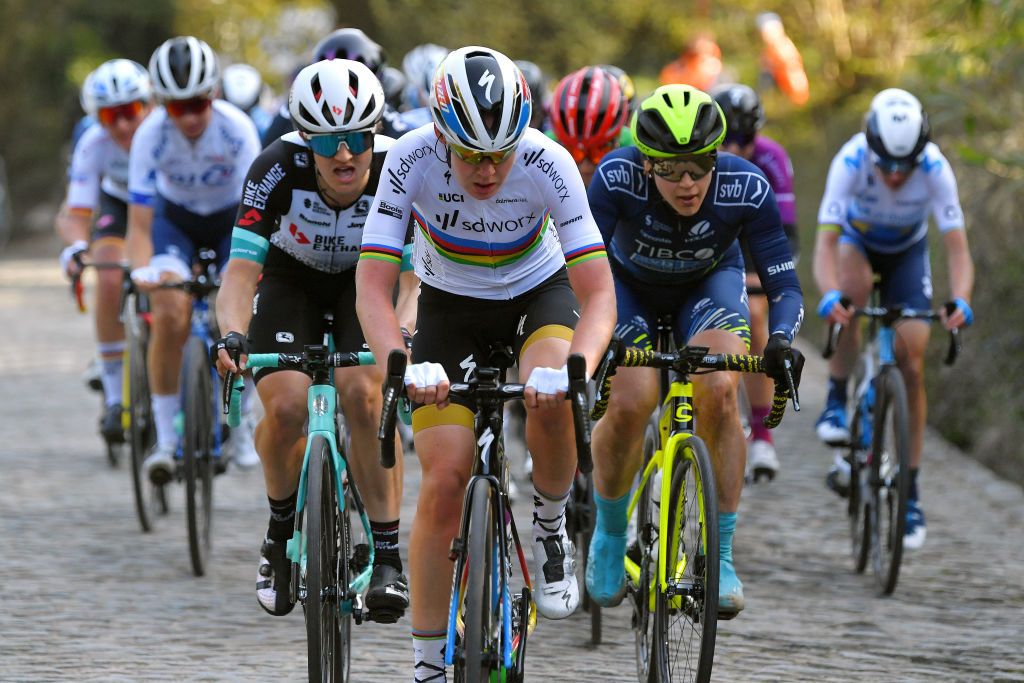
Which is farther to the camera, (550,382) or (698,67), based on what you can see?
(698,67)

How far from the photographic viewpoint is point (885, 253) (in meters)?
8.30

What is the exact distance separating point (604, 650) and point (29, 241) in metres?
28.5

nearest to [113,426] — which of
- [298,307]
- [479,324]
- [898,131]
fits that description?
[298,307]

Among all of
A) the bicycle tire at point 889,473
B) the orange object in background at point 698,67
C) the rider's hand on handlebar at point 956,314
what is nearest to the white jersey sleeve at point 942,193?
the rider's hand on handlebar at point 956,314

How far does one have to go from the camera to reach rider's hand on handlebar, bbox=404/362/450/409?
4355mm

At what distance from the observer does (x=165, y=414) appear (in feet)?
27.2

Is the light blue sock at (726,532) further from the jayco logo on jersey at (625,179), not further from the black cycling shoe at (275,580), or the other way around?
the black cycling shoe at (275,580)

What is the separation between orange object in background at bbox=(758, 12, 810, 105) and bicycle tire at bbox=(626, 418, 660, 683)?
1430cm

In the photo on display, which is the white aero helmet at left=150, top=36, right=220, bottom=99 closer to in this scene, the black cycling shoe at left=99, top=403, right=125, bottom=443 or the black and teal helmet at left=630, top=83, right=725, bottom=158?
the black cycling shoe at left=99, top=403, right=125, bottom=443

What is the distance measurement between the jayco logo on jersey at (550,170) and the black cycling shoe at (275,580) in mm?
1675

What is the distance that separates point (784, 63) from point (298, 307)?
14856 mm

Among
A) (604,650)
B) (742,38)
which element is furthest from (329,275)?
(742,38)

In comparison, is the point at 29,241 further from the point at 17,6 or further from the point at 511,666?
the point at 511,666

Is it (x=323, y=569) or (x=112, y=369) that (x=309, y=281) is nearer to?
(x=323, y=569)
